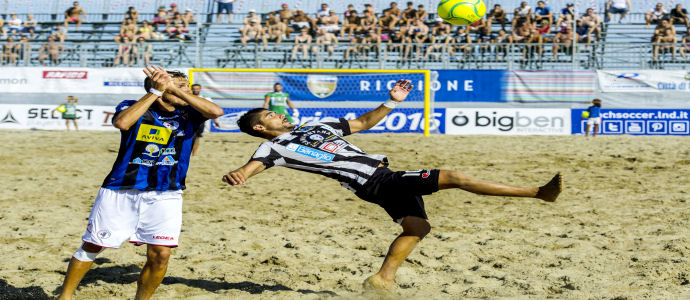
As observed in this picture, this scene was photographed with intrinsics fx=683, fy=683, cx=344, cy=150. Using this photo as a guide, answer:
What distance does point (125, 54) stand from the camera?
18641 millimetres

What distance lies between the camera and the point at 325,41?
18.9 metres

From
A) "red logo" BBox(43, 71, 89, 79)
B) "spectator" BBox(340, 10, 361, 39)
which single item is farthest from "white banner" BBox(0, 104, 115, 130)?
"spectator" BBox(340, 10, 361, 39)

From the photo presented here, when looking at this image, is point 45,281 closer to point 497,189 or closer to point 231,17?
point 497,189

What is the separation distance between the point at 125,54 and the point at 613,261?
51.4ft

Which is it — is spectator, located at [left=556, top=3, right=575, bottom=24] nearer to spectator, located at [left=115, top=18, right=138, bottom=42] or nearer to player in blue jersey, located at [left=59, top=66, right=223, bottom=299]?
spectator, located at [left=115, top=18, right=138, bottom=42]

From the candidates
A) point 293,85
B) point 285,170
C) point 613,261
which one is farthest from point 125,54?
point 613,261

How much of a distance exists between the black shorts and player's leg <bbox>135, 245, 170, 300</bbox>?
135 cm

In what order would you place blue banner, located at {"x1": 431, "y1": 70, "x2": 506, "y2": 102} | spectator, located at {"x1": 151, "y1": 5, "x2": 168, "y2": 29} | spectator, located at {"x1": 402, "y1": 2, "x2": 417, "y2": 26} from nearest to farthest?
1. blue banner, located at {"x1": 431, "y1": 70, "x2": 506, "y2": 102}
2. spectator, located at {"x1": 402, "y1": 2, "x2": 417, "y2": 26}
3. spectator, located at {"x1": 151, "y1": 5, "x2": 168, "y2": 29}

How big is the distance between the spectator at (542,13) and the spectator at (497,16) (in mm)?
826

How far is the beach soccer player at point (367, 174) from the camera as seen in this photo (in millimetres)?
4375

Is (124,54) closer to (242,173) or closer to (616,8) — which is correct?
(616,8)

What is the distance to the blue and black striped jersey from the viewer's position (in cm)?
416

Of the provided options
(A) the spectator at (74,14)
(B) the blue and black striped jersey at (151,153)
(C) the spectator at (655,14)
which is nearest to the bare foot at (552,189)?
(B) the blue and black striped jersey at (151,153)

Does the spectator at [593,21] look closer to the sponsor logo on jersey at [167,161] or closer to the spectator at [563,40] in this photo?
the spectator at [563,40]
